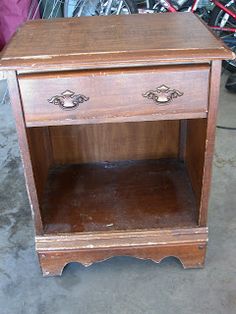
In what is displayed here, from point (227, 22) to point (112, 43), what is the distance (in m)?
2.13

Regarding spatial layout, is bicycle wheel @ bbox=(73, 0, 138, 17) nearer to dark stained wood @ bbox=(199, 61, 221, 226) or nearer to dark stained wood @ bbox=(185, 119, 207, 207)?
dark stained wood @ bbox=(185, 119, 207, 207)

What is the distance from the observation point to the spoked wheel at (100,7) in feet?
9.47

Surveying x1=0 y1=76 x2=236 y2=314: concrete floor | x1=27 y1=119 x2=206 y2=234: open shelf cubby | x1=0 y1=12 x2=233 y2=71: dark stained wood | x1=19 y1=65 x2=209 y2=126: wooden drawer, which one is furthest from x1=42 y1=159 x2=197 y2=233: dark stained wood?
x1=0 y1=12 x2=233 y2=71: dark stained wood

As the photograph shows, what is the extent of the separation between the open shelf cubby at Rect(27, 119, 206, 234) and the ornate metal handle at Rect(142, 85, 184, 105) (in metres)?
0.16

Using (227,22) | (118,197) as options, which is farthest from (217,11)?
(118,197)

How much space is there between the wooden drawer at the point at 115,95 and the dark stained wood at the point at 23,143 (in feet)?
0.05

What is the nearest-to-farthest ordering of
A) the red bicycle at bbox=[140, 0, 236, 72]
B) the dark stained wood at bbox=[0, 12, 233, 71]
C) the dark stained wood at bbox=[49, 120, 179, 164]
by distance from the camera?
the dark stained wood at bbox=[0, 12, 233, 71] < the dark stained wood at bbox=[49, 120, 179, 164] < the red bicycle at bbox=[140, 0, 236, 72]

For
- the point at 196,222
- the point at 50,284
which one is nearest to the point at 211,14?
the point at 196,222

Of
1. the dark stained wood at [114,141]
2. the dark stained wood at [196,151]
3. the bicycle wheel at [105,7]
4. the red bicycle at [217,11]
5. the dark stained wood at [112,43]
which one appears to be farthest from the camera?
the bicycle wheel at [105,7]

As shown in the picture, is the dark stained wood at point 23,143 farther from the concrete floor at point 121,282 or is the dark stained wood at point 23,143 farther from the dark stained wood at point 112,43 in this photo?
the concrete floor at point 121,282

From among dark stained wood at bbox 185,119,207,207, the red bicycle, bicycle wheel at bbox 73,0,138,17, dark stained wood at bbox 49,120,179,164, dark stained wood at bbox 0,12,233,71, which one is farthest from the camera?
bicycle wheel at bbox 73,0,138,17

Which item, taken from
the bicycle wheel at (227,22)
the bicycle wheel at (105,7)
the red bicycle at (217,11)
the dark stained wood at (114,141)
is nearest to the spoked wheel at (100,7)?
the bicycle wheel at (105,7)

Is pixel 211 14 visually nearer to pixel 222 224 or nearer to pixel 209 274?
pixel 222 224

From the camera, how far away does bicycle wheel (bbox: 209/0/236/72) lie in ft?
9.15
